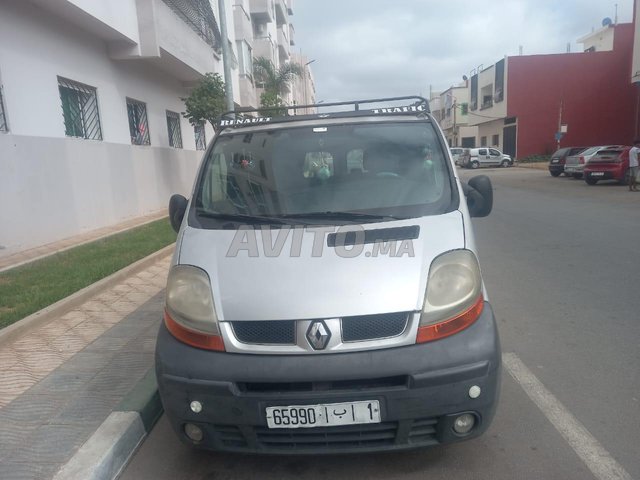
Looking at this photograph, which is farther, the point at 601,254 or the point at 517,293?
the point at 601,254

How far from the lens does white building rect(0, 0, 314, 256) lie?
25.1 feet

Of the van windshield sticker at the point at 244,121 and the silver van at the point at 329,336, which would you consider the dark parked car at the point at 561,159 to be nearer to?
the van windshield sticker at the point at 244,121

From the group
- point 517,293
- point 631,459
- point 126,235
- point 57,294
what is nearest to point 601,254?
point 517,293

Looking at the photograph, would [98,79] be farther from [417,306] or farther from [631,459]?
[631,459]

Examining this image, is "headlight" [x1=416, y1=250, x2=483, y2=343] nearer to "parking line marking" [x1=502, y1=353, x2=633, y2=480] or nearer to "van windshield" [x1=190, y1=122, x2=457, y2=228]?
"van windshield" [x1=190, y1=122, x2=457, y2=228]

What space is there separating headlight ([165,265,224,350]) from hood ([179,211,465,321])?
0.05 meters

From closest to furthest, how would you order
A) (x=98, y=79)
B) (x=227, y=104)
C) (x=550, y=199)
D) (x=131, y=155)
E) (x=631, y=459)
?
1. (x=631, y=459)
2. (x=98, y=79)
3. (x=131, y=155)
4. (x=227, y=104)
5. (x=550, y=199)

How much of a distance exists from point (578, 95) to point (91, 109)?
37123 mm

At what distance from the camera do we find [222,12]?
11.6m

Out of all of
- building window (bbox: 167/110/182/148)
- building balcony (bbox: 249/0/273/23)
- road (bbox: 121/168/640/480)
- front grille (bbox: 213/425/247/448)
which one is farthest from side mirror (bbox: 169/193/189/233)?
building balcony (bbox: 249/0/273/23)

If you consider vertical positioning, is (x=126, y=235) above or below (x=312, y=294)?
below

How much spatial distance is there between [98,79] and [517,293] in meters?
9.18

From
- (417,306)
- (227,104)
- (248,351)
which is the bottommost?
(248,351)

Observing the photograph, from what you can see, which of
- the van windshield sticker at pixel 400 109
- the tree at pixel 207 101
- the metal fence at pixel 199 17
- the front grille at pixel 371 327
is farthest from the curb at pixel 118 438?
the metal fence at pixel 199 17
